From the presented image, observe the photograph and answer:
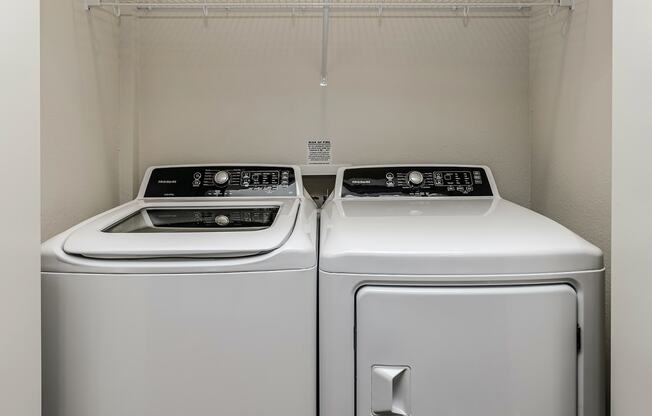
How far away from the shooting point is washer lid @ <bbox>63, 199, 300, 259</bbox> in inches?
39.1

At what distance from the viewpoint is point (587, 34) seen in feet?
4.73

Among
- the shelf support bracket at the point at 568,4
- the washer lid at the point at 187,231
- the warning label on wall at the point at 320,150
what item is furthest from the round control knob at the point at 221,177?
the shelf support bracket at the point at 568,4

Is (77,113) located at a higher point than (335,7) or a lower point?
lower

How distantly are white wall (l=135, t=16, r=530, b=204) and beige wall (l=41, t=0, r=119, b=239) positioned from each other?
18 centimetres

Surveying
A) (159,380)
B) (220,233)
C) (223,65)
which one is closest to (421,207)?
(220,233)

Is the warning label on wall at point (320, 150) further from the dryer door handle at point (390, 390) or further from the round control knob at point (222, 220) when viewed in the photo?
the dryer door handle at point (390, 390)

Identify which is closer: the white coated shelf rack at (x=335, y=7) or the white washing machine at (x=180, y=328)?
the white washing machine at (x=180, y=328)

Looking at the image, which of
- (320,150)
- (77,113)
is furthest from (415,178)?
(77,113)

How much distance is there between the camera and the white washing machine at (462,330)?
0.98 metres

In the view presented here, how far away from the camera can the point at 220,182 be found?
1676mm

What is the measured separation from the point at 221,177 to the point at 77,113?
1.81 ft

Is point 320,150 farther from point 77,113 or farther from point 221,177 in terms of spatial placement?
point 77,113
